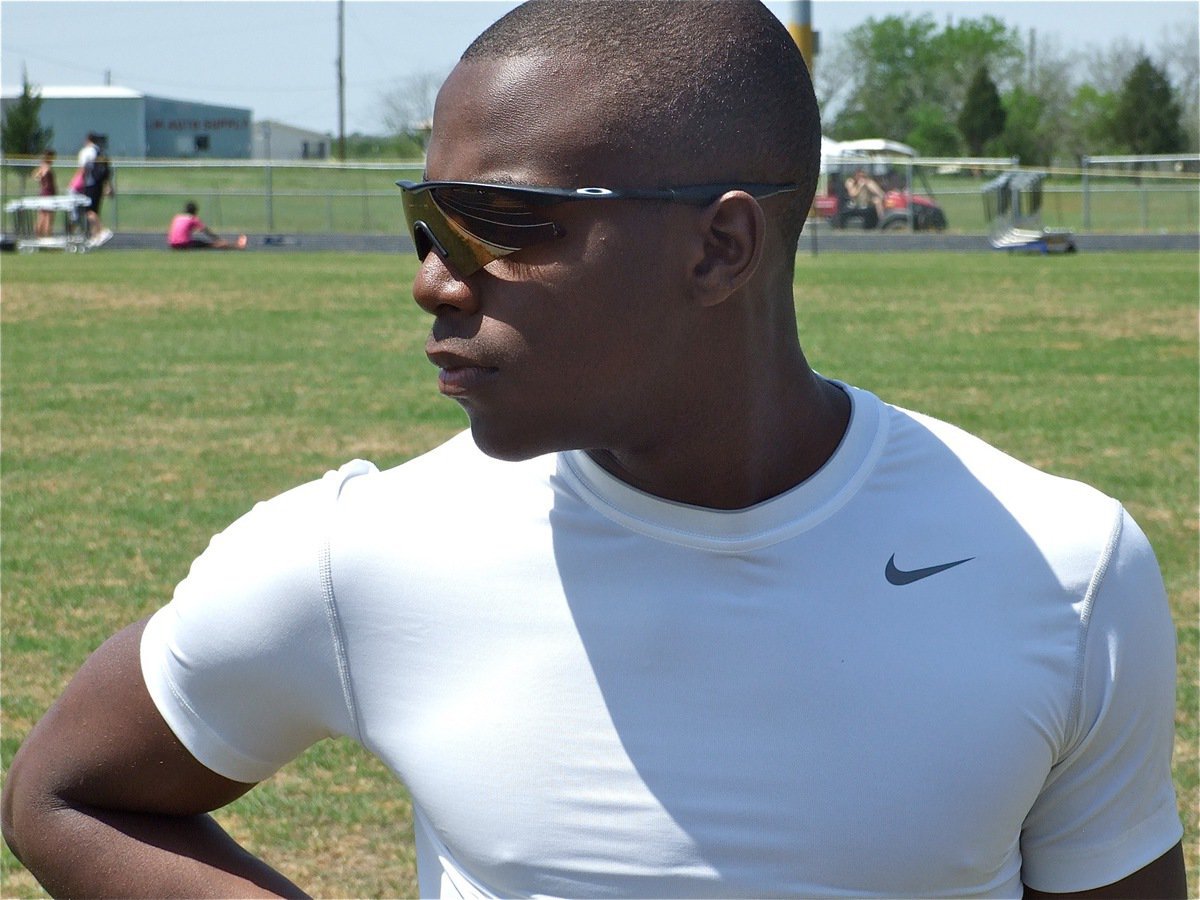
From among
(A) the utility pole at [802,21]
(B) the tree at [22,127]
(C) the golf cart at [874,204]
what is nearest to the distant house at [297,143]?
(B) the tree at [22,127]

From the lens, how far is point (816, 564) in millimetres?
1764

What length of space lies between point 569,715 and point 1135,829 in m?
0.66

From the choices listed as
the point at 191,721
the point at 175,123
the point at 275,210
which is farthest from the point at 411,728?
the point at 175,123

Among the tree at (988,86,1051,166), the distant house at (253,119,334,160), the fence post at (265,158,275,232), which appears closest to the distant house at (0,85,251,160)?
the distant house at (253,119,334,160)

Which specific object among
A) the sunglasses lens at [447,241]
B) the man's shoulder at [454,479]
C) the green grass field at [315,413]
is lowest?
the green grass field at [315,413]

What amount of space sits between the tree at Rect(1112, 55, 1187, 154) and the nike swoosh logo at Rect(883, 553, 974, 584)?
218 feet

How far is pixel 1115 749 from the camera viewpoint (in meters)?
1.73

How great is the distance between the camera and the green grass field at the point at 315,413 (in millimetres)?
4922

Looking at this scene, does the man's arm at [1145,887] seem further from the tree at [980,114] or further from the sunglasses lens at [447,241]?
the tree at [980,114]

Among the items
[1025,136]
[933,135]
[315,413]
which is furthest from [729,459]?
[933,135]

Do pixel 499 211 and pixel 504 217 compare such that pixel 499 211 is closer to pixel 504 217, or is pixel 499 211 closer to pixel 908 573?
pixel 504 217

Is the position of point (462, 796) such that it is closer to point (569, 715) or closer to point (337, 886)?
point (569, 715)

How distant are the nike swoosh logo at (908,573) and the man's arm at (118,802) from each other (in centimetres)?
79

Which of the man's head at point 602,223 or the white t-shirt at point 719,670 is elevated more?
the man's head at point 602,223
